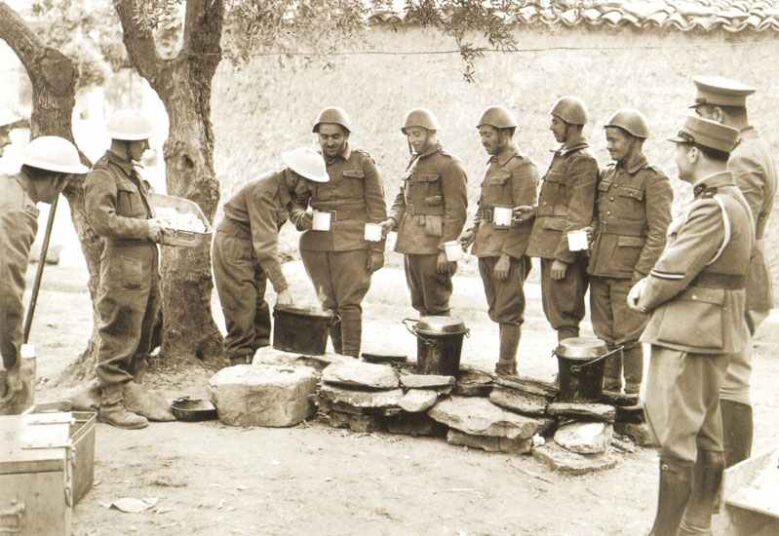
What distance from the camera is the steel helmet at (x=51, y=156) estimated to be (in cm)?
513

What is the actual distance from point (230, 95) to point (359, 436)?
7.52 m

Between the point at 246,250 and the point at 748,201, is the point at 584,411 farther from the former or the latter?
the point at 246,250

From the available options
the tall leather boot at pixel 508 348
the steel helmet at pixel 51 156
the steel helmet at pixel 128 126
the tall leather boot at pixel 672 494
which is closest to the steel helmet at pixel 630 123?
Result: the tall leather boot at pixel 508 348

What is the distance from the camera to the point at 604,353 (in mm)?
6133

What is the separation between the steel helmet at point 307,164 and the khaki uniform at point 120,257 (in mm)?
1217

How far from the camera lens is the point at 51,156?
→ 520cm

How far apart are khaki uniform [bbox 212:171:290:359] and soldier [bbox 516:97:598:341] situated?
2.10 m

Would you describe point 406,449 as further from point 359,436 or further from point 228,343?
point 228,343

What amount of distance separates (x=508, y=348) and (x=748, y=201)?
113 inches

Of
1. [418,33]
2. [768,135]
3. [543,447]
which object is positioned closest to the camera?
[543,447]

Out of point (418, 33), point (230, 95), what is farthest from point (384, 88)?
point (230, 95)

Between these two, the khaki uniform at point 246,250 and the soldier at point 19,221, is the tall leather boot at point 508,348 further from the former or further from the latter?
the soldier at point 19,221

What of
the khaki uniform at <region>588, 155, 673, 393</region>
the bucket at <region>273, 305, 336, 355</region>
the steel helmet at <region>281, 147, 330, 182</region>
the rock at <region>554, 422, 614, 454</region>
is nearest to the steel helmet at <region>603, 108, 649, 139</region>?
the khaki uniform at <region>588, 155, 673, 393</region>

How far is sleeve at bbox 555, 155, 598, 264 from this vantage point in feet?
22.5
